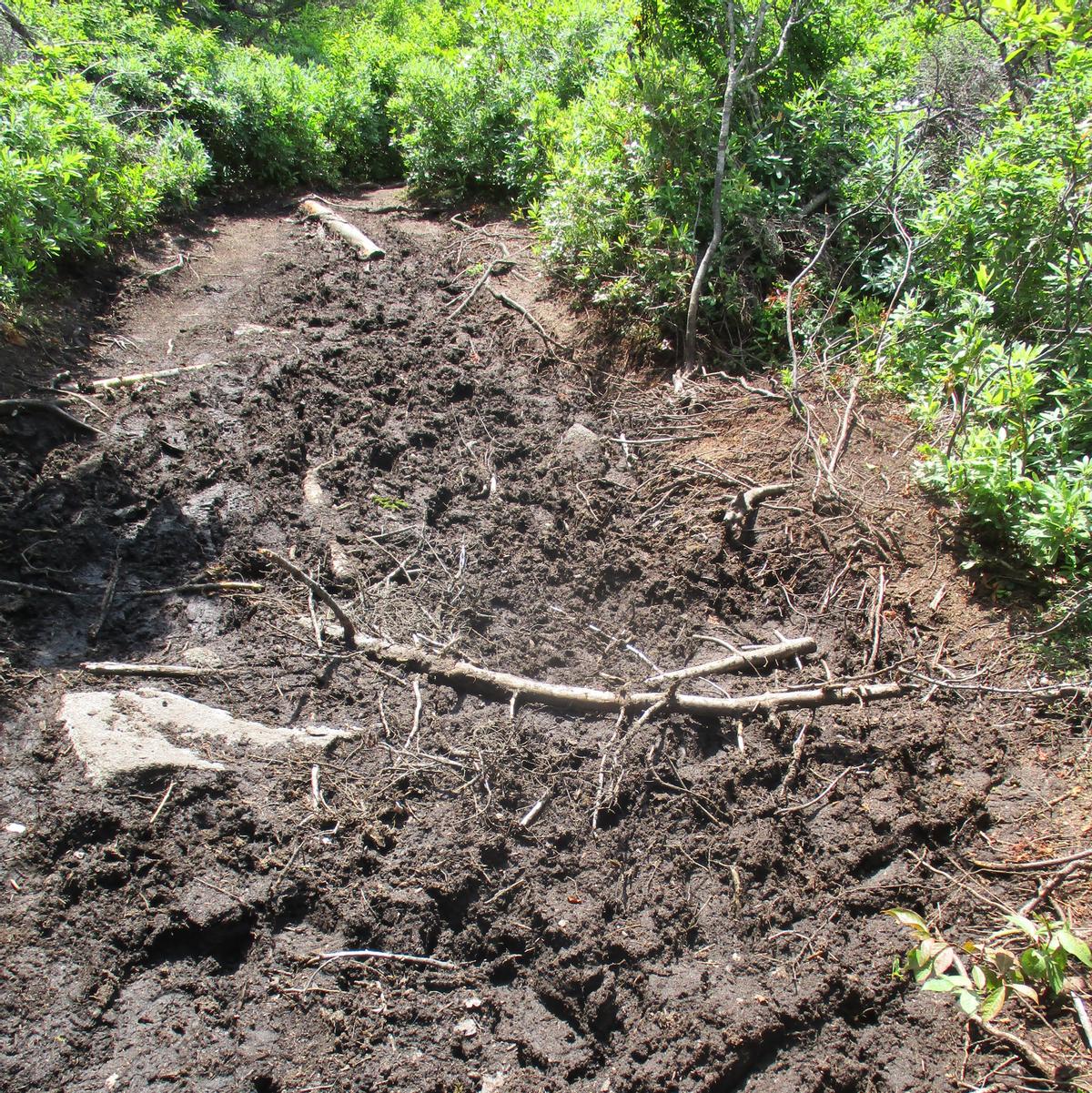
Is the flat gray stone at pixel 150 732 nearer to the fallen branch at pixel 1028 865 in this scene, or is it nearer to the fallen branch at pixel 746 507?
the fallen branch at pixel 746 507

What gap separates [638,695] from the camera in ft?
9.97

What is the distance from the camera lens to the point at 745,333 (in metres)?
5.12

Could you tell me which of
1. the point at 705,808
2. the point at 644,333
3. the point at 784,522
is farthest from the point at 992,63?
the point at 705,808

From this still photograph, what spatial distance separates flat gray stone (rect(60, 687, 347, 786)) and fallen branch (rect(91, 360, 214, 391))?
103 inches

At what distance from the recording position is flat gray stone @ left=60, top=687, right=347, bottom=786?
254 cm

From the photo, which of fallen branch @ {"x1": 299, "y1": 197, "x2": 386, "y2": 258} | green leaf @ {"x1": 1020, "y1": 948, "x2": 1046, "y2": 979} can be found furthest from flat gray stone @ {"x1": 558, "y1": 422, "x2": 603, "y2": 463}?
fallen branch @ {"x1": 299, "y1": 197, "x2": 386, "y2": 258}

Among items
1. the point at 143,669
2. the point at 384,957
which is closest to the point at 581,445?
the point at 143,669

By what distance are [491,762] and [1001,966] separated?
166 centimetres

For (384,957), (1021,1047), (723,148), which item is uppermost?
(723,148)

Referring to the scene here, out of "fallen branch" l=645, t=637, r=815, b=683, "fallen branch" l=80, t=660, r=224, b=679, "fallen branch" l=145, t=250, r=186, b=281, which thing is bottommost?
"fallen branch" l=80, t=660, r=224, b=679

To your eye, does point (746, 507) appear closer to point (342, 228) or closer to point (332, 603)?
point (332, 603)

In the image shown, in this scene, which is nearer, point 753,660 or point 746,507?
point 753,660

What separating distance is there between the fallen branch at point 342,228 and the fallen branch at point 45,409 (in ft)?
10.4

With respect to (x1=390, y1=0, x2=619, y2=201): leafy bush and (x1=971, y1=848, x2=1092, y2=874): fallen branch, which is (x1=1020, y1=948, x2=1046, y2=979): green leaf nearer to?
(x1=971, y1=848, x2=1092, y2=874): fallen branch
